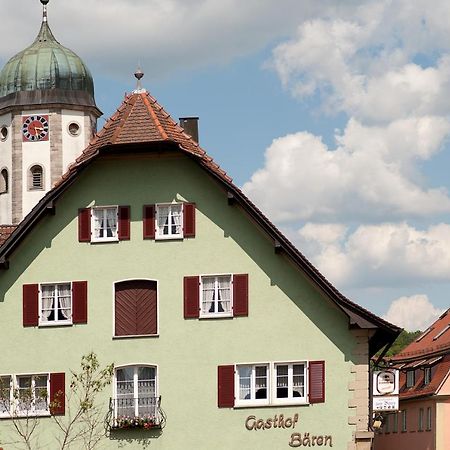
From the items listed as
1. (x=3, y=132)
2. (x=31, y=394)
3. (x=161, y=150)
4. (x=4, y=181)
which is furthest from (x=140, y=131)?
(x=4, y=181)

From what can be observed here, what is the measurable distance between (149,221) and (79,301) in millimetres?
3042

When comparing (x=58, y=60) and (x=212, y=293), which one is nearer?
(x=212, y=293)

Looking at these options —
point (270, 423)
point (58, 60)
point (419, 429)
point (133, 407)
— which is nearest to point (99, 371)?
point (133, 407)

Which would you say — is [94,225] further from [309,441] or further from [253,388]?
[309,441]

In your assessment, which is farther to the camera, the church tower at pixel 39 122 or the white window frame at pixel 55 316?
the church tower at pixel 39 122

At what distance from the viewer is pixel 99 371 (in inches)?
1837

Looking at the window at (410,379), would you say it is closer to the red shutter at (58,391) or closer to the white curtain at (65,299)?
the white curtain at (65,299)

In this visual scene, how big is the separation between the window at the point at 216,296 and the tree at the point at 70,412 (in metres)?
3.30

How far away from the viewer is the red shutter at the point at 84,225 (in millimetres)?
47594

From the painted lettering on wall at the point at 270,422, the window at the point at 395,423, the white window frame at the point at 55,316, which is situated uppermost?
the white window frame at the point at 55,316

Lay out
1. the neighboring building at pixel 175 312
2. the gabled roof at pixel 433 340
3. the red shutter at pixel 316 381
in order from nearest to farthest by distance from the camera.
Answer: the red shutter at pixel 316 381 < the neighboring building at pixel 175 312 < the gabled roof at pixel 433 340

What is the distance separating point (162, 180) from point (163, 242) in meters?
1.79

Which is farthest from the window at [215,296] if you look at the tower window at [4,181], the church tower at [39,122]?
the tower window at [4,181]

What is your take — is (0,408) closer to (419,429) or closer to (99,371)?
(99,371)
